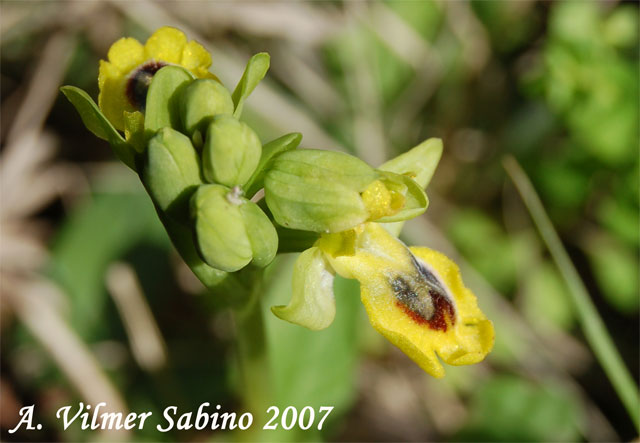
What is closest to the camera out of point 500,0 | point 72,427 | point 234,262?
point 234,262

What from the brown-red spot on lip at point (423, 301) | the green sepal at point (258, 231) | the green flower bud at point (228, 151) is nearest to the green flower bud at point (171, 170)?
the green flower bud at point (228, 151)

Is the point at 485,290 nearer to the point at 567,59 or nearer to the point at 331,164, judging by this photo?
the point at 567,59

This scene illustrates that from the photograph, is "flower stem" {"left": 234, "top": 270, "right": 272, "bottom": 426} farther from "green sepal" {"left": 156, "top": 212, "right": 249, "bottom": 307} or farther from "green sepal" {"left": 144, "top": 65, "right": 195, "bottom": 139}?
"green sepal" {"left": 144, "top": 65, "right": 195, "bottom": 139}

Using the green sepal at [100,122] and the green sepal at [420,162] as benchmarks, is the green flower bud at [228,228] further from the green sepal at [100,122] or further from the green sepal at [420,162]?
the green sepal at [420,162]

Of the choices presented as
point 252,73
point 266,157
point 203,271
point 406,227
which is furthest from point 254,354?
point 406,227

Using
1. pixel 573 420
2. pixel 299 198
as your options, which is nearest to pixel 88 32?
pixel 299 198

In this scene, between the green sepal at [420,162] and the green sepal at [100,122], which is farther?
the green sepal at [420,162]

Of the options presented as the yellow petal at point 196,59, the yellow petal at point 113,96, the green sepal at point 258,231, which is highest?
the yellow petal at point 196,59
